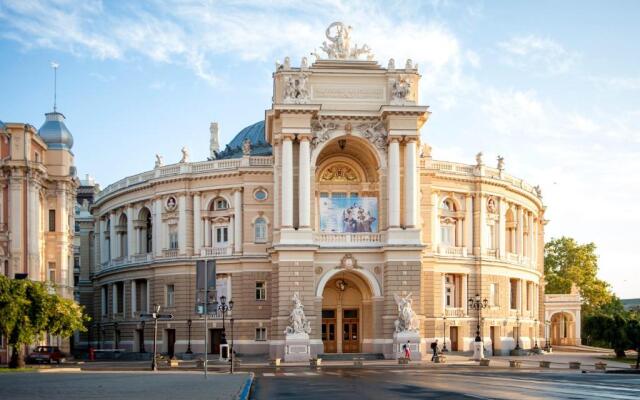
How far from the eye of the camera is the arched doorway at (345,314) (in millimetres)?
75625

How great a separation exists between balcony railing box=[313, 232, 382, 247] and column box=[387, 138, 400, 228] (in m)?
1.96

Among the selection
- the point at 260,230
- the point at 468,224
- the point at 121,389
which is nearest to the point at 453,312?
the point at 468,224

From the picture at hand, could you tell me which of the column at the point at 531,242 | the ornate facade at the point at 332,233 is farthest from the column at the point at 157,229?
the column at the point at 531,242

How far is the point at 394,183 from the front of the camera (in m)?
72.4

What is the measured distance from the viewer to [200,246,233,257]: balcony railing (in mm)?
83000

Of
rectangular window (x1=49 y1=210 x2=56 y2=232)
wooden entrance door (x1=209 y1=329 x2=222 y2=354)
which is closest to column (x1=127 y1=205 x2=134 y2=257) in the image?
wooden entrance door (x1=209 y1=329 x2=222 y2=354)

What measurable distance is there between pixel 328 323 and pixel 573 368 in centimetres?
2271

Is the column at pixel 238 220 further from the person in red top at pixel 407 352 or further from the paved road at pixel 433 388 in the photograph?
the paved road at pixel 433 388

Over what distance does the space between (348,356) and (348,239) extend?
9.13m

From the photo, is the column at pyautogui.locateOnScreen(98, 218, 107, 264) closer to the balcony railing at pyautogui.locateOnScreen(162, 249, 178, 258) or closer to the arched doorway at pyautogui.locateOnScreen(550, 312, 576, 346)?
the balcony railing at pyautogui.locateOnScreen(162, 249, 178, 258)

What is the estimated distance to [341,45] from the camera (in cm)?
7550

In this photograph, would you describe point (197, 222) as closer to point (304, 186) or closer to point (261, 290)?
point (261, 290)

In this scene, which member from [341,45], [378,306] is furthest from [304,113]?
[378,306]

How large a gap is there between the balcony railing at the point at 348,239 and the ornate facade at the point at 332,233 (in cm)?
10
